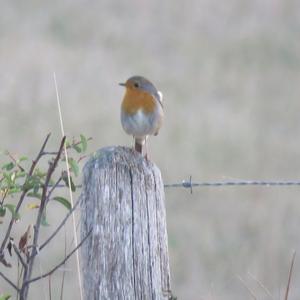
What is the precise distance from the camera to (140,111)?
5.61 metres

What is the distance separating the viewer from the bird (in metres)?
5.57

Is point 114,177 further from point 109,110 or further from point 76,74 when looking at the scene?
point 76,74

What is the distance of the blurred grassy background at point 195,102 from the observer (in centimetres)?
907

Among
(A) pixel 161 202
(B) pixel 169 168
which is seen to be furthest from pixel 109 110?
(A) pixel 161 202

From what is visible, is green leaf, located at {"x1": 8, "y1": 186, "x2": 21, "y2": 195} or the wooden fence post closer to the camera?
the wooden fence post

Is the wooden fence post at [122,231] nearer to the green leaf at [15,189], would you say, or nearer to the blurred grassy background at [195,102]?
the green leaf at [15,189]

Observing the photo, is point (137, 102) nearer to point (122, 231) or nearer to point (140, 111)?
point (140, 111)

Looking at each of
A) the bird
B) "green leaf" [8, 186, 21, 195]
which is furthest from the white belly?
"green leaf" [8, 186, 21, 195]

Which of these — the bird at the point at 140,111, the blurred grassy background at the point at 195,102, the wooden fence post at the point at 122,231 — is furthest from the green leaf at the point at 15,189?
the blurred grassy background at the point at 195,102

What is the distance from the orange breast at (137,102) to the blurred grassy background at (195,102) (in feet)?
4.12

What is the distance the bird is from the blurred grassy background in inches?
47.4

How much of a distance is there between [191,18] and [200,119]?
5742 mm

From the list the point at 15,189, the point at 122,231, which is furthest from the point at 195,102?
the point at 122,231

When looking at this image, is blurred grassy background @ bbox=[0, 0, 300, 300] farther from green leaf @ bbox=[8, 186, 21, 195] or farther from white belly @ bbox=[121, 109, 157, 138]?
green leaf @ bbox=[8, 186, 21, 195]
